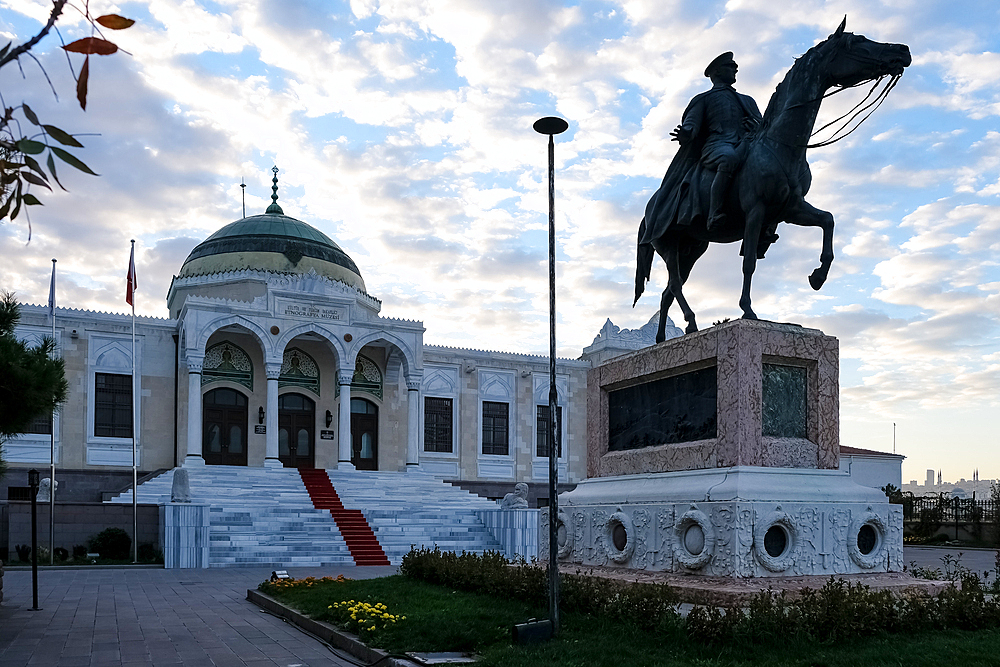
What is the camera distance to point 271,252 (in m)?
35.4

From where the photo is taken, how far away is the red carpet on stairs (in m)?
22.7

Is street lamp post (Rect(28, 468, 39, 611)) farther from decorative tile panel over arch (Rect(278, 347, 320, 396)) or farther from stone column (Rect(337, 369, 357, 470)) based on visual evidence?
decorative tile panel over arch (Rect(278, 347, 320, 396))

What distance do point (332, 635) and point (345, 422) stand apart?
22372 mm

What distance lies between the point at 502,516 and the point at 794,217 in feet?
55.6

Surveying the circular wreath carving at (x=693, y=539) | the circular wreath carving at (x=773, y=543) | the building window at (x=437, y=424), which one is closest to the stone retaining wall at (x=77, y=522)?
the building window at (x=437, y=424)

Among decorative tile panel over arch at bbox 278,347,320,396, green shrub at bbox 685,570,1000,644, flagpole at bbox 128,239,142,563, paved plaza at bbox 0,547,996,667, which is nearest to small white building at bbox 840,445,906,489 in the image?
decorative tile panel over arch at bbox 278,347,320,396

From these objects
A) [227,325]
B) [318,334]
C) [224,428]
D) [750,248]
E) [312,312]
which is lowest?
[224,428]

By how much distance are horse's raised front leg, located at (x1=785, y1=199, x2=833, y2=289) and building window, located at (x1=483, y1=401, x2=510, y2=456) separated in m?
27.2

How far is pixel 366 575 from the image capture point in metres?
18.7

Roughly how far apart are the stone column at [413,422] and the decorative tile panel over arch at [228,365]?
5723 millimetres

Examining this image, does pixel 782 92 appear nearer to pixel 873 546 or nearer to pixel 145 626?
pixel 873 546

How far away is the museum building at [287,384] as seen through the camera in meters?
29.9

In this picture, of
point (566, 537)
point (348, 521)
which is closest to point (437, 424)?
point (348, 521)

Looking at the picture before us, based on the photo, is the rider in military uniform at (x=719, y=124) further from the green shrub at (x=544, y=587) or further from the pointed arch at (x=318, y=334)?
the pointed arch at (x=318, y=334)
